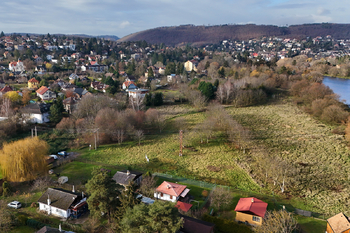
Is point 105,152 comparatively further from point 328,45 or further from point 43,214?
point 328,45

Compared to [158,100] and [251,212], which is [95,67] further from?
[251,212]

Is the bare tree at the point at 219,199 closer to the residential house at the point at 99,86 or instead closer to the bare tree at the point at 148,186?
the bare tree at the point at 148,186

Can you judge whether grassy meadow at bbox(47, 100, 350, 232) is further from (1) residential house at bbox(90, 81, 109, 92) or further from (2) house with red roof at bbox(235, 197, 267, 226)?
(1) residential house at bbox(90, 81, 109, 92)

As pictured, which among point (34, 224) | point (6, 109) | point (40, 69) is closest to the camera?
point (34, 224)

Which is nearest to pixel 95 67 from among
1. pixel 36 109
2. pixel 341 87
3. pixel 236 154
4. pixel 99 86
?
pixel 99 86

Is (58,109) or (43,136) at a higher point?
(58,109)

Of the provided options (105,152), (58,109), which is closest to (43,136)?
(58,109)

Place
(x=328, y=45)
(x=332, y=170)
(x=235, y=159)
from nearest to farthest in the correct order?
(x=332, y=170)
(x=235, y=159)
(x=328, y=45)
